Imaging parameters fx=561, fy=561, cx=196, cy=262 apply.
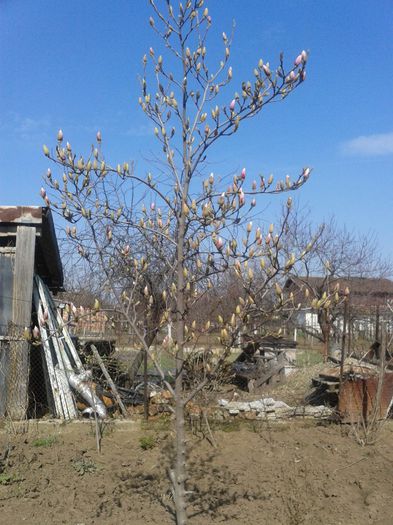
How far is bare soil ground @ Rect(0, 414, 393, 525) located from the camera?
16.9 feet

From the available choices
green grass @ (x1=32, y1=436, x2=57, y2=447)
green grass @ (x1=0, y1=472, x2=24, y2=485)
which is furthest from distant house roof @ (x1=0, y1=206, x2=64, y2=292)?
green grass @ (x1=0, y1=472, x2=24, y2=485)

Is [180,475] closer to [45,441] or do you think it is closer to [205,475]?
[205,475]

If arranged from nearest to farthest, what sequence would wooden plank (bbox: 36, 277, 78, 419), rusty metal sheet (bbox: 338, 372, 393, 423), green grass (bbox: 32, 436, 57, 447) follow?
green grass (bbox: 32, 436, 57, 447) → rusty metal sheet (bbox: 338, 372, 393, 423) → wooden plank (bbox: 36, 277, 78, 419)

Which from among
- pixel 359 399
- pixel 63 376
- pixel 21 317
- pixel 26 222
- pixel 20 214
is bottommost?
pixel 359 399

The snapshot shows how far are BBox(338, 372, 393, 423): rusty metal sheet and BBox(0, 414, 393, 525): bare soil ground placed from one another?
22cm

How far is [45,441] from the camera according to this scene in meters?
6.80

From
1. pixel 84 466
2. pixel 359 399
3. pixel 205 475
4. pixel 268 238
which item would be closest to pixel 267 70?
pixel 268 238

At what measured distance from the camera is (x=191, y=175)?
342 cm

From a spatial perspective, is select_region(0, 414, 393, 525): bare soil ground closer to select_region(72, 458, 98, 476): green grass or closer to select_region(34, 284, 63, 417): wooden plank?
select_region(72, 458, 98, 476): green grass

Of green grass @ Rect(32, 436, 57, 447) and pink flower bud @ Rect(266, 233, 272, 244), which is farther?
green grass @ Rect(32, 436, 57, 447)

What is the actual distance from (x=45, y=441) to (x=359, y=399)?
13.8 ft

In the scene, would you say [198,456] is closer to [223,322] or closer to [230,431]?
[230,431]

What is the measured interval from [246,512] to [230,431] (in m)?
2.24

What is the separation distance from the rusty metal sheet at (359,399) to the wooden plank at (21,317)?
14.4ft
